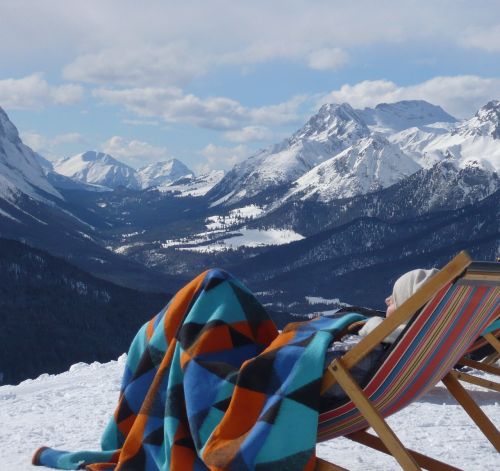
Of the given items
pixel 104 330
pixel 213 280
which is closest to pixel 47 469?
pixel 213 280

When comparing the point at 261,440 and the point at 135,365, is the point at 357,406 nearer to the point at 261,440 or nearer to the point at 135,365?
the point at 261,440

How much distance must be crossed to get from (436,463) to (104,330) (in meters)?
101

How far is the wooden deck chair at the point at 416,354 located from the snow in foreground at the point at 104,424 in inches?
51.2

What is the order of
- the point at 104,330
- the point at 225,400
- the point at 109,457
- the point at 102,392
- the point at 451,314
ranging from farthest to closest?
1. the point at 104,330
2. the point at 102,392
3. the point at 109,457
4. the point at 225,400
5. the point at 451,314

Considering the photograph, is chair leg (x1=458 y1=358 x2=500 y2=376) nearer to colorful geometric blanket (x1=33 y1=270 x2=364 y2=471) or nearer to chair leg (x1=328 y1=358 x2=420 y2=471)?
colorful geometric blanket (x1=33 y1=270 x2=364 y2=471)

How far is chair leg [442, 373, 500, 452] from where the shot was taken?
3633 mm

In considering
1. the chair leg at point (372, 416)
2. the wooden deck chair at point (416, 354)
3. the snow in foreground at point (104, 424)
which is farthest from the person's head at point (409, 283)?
the snow in foreground at point (104, 424)

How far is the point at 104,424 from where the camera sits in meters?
6.19

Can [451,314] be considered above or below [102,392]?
above

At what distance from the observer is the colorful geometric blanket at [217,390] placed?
3.41m

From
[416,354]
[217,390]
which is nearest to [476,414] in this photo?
[416,354]

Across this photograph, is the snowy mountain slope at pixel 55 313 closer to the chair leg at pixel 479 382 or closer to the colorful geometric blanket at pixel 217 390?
the chair leg at pixel 479 382

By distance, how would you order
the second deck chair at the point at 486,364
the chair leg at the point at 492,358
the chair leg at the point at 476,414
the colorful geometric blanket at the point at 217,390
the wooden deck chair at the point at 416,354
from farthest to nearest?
the chair leg at the point at 492,358 < the second deck chair at the point at 486,364 < the chair leg at the point at 476,414 < the colorful geometric blanket at the point at 217,390 < the wooden deck chair at the point at 416,354

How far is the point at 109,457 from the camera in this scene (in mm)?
4363
